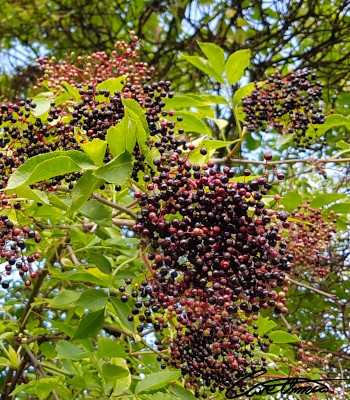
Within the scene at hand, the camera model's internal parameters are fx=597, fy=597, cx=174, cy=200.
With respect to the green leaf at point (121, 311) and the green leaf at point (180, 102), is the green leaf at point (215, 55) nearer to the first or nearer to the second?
the green leaf at point (180, 102)

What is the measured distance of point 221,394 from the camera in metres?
1.77

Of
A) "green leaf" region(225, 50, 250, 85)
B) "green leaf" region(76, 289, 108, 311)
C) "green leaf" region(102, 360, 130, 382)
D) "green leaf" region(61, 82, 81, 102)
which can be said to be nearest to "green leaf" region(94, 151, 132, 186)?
"green leaf" region(76, 289, 108, 311)

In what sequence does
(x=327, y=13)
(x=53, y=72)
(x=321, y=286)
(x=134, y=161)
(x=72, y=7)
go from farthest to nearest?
(x=72, y=7), (x=327, y=13), (x=321, y=286), (x=53, y=72), (x=134, y=161)

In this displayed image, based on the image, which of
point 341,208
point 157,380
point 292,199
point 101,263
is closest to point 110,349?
point 157,380

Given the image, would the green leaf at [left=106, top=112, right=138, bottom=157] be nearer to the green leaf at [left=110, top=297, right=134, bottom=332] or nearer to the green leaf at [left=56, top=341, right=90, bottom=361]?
the green leaf at [left=110, top=297, right=134, bottom=332]

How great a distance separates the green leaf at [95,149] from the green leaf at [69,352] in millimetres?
737

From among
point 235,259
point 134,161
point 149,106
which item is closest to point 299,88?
point 149,106

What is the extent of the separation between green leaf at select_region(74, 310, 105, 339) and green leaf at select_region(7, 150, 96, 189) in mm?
500

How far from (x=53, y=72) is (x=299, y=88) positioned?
0.89m

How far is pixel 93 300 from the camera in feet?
5.14

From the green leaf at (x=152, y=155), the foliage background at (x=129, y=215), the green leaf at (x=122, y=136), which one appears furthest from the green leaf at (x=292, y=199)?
the green leaf at (x=122, y=136)

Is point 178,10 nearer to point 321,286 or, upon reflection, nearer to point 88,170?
point 321,286

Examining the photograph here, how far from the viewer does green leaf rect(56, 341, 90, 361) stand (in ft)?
5.87

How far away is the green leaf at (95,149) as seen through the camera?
4.15ft
